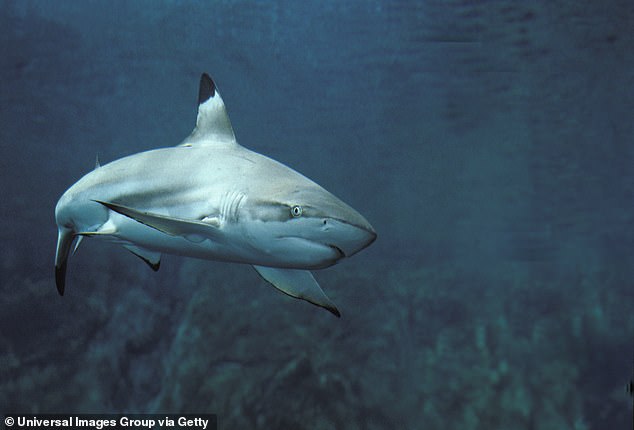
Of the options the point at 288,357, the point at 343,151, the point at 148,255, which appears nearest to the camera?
the point at 148,255

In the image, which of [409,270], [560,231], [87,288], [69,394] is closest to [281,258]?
[69,394]

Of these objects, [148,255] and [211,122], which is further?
[148,255]

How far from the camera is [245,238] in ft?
7.72

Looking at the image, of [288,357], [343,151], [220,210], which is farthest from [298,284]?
[343,151]

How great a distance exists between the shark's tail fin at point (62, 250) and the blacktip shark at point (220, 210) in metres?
0.14

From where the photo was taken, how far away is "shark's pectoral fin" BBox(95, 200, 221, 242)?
2.30 metres

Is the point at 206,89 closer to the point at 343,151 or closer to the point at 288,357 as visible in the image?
the point at 288,357

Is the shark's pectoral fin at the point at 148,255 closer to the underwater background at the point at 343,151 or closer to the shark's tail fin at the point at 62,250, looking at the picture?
the shark's tail fin at the point at 62,250

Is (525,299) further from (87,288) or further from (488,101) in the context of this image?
(87,288)

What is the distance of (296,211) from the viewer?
2.03 metres

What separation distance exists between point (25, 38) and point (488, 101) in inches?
730

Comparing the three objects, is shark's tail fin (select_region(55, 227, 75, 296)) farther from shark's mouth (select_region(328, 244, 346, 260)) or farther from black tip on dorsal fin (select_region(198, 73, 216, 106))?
shark's mouth (select_region(328, 244, 346, 260))

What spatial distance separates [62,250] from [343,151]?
92.9ft

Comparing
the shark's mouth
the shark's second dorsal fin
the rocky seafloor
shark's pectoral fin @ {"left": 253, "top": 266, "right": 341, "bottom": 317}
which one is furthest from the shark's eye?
the rocky seafloor
